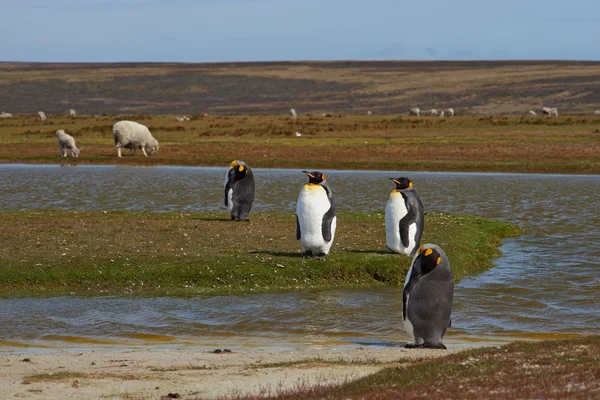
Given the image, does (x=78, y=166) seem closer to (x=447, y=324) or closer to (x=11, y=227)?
(x=11, y=227)

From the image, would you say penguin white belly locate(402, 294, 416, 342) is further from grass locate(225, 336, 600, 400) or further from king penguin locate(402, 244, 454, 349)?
grass locate(225, 336, 600, 400)

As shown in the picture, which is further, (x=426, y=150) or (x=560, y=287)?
(x=426, y=150)

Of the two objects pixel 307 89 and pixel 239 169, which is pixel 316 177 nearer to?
pixel 239 169

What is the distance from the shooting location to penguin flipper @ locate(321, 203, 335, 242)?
15055 mm

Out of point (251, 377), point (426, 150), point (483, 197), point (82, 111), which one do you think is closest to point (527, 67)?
point (82, 111)

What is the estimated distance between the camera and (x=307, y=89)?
13425 centimetres

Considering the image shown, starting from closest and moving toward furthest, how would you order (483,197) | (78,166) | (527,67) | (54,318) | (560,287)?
1. (54,318)
2. (560,287)
3. (483,197)
4. (78,166)
5. (527,67)

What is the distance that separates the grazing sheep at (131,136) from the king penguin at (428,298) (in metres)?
31.3

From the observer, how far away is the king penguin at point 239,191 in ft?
65.1

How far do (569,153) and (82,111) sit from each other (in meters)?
79.6

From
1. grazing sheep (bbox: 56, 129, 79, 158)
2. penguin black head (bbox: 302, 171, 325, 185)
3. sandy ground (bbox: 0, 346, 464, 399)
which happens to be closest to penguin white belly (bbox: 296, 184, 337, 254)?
penguin black head (bbox: 302, 171, 325, 185)

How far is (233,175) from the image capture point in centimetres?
2008

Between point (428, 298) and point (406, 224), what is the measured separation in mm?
4407

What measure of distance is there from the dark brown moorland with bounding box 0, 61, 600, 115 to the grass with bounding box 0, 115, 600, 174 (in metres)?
44.8
